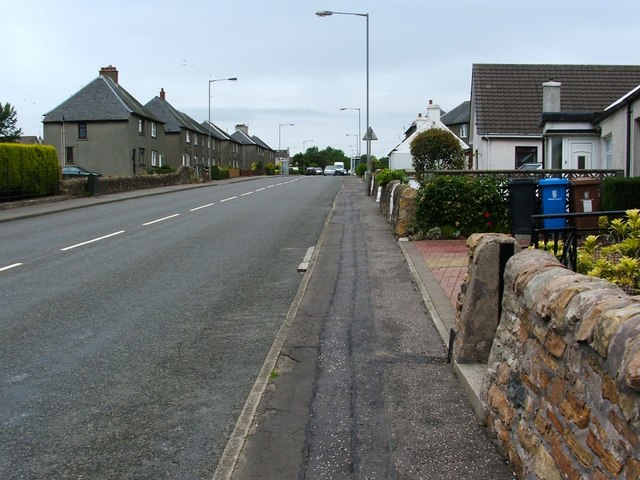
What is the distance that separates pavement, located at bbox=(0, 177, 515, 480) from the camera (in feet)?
13.2

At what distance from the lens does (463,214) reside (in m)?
13.9

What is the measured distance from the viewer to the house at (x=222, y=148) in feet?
299

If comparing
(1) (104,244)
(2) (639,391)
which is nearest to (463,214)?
(1) (104,244)

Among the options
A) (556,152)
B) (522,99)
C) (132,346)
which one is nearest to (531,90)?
(522,99)

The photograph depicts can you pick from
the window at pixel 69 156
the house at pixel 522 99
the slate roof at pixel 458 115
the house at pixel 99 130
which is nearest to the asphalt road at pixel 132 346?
the house at pixel 522 99

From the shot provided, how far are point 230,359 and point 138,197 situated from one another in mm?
26796

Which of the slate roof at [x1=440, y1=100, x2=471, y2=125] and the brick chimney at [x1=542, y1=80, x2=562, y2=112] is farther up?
the slate roof at [x1=440, y1=100, x2=471, y2=125]

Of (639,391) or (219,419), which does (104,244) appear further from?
(639,391)

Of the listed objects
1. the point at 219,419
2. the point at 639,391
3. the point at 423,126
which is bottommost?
the point at 219,419

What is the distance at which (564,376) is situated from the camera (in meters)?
3.19

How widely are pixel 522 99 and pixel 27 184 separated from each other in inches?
925

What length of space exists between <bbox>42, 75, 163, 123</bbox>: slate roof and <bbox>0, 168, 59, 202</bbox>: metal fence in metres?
29.8

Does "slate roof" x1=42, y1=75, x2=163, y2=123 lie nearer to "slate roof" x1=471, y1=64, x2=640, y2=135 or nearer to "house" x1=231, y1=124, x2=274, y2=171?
"slate roof" x1=471, y1=64, x2=640, y2=135

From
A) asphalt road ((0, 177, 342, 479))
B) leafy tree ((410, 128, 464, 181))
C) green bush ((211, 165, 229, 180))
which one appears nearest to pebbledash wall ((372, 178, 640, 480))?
asphalt road ((0, 177, 342, 479))
